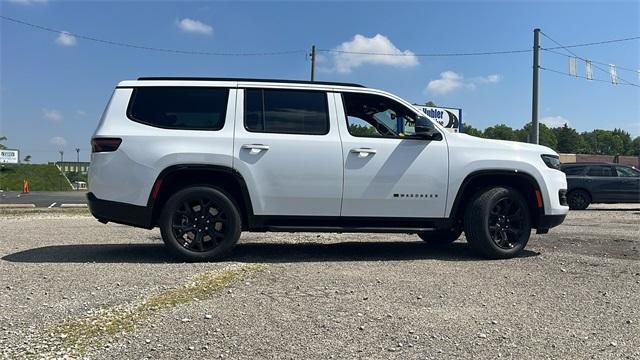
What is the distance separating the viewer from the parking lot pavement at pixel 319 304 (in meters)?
3.53

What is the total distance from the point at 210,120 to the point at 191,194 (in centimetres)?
86

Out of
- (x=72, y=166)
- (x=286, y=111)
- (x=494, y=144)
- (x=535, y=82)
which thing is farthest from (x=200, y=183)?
(x=72, y=166)

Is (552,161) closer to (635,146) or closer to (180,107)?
(180,107)

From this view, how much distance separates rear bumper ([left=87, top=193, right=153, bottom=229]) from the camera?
586cm

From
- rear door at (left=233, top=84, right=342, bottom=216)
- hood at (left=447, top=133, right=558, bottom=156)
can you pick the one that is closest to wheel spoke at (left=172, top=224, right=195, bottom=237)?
rear door at (left=233, top=84, right=342, bottom=216)

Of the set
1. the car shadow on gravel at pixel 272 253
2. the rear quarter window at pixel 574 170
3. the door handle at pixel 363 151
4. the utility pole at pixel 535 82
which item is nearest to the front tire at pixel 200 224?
the car shadow on gravel at pixel 272 253

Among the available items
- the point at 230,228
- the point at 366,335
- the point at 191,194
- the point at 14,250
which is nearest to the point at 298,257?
the point at 230,228

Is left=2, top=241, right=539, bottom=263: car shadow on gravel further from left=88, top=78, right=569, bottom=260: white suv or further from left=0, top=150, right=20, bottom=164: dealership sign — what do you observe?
left=0, top=150, right=20, bottom=164: dealership sign

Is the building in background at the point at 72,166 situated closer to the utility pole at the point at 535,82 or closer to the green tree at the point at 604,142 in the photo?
the utility pole at the point at 535,82

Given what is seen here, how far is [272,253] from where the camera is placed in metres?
6.74

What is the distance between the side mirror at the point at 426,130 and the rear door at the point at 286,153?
0.96m

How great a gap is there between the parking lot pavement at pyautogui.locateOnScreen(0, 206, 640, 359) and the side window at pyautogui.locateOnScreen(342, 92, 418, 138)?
1.51 m

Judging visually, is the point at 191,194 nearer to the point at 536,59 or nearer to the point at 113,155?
the point at 113,155

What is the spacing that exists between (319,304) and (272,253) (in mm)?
2480
